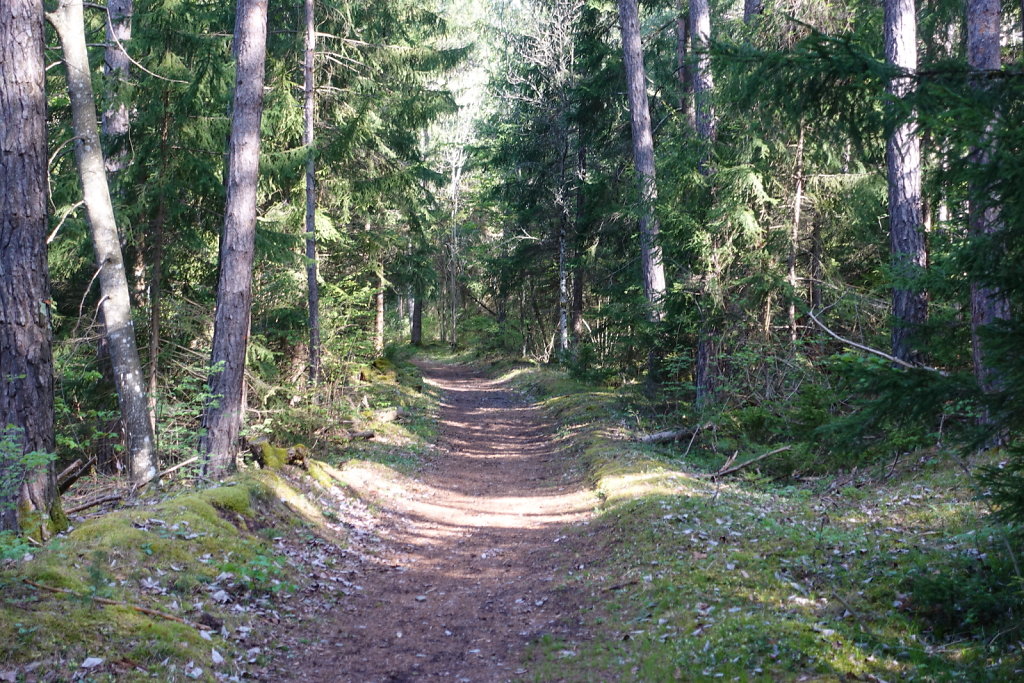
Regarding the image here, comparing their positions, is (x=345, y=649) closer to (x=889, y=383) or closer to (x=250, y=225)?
(x=889, y=383)

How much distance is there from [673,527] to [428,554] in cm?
300

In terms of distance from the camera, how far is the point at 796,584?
5.93m

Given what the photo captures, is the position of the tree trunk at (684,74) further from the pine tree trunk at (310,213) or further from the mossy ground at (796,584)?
the mossy ground at (796,584)

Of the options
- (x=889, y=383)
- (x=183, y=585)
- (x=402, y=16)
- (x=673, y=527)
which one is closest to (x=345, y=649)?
(x=183, y=585)

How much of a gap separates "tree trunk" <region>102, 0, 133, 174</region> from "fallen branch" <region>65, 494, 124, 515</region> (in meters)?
5.86

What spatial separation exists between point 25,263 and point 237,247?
3700mm

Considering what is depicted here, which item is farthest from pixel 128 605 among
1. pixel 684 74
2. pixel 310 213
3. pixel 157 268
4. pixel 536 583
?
pixel 684 74

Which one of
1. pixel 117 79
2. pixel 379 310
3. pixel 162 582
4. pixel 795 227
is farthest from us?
pixel 379 310

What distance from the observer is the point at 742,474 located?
10.6 metres

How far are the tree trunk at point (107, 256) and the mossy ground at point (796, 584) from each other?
5860 mm

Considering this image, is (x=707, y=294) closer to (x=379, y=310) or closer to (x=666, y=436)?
(x=666, y=436)

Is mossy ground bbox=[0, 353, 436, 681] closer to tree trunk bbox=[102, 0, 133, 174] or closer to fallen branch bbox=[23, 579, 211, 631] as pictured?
fallen branch bbox=[23, 579, 211, 631]

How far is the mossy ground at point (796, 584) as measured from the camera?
4633 mm

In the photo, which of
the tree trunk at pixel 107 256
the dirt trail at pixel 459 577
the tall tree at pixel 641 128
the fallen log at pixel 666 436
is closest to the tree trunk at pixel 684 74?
the tall tree at pixel 641 128
